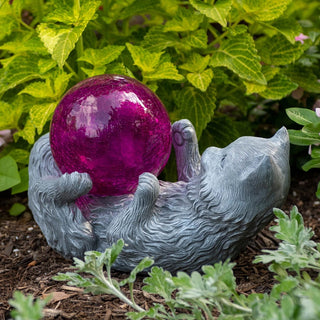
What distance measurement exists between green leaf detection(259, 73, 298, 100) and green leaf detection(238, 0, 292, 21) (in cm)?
31

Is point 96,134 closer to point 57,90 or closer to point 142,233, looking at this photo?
point 142,233

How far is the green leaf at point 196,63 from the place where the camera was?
255 cm

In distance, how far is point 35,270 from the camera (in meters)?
2.22

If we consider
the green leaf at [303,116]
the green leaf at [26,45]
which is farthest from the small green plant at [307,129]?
the green leaf at [26,45]

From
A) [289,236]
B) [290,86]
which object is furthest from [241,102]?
[289,236]

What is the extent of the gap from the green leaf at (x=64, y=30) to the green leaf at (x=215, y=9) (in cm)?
43

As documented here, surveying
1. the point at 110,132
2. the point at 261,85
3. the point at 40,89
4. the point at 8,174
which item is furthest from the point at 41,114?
the point at 261,85

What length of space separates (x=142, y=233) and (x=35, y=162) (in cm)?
53

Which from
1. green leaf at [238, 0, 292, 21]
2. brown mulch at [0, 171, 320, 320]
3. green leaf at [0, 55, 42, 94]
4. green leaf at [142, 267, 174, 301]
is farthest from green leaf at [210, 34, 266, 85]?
green leaf at [142, 267, 174, 301]

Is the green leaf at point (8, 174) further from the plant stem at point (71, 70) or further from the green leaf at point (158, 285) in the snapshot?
the green leaf at point (158, 285)

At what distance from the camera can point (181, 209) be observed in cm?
195

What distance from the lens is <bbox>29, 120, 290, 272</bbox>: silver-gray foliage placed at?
182 centimetres

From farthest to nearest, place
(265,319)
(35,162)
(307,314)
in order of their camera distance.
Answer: (35,162) < (265,319) < (307,314)

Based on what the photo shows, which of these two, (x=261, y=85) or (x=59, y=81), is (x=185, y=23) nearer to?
(x=261, y=85)
